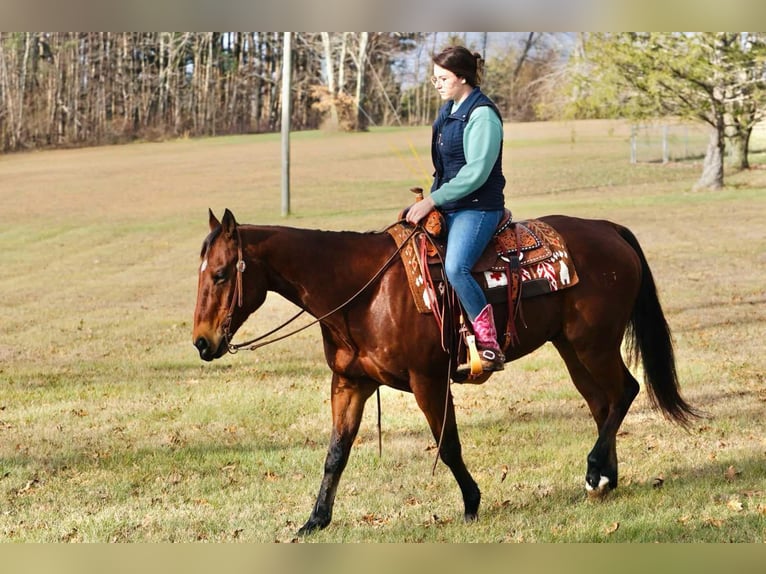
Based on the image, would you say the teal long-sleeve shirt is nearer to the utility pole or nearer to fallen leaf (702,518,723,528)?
fallen leaf (702,518,723,528)

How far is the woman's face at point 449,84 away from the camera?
4.73 m

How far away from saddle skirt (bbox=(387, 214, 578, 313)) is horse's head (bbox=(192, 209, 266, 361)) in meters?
0.92

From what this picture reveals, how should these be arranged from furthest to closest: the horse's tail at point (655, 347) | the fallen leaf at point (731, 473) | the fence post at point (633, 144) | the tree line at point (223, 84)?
the fence post at point (633, 144) → the tree line at point (223, 84) → the horse's tail at point (655, 347) → the fallen leaf at point (731, 473)

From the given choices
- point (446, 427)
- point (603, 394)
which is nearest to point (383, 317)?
point (446, 427)

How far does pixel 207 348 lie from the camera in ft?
15.0

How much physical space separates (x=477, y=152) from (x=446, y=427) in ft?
4.79

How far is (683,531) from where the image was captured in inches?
193

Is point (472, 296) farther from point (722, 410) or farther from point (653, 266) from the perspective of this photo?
point (653, 266)

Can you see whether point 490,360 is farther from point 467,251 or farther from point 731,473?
point 731,473

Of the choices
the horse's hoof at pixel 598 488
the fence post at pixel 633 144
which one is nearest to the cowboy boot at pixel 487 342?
the horse's hoof at pixel 598 488

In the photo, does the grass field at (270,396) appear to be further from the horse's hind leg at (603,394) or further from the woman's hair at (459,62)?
the woman's hair at (459,62)

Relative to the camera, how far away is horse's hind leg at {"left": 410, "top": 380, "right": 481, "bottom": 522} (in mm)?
4844

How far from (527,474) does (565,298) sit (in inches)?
50.4

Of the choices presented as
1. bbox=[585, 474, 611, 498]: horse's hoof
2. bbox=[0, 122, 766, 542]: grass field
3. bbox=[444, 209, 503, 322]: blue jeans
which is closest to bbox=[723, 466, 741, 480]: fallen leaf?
bbox=[0, 122, 766, 542]: grass field
